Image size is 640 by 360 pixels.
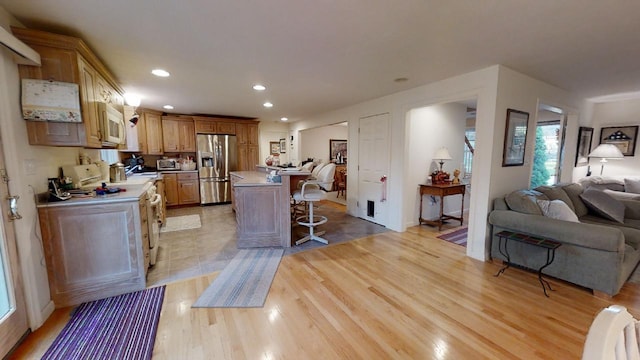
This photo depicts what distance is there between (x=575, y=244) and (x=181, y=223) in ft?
18.2

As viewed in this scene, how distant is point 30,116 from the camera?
185 cm

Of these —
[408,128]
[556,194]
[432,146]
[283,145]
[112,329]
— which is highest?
[408,128]

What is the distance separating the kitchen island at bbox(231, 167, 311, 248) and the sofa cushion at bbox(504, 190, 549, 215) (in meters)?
2.66

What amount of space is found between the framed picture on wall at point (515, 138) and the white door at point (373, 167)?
5.34 feet

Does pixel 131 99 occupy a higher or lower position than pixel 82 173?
higher

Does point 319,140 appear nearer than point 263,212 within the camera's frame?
No

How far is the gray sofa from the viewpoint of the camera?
2.18 metres

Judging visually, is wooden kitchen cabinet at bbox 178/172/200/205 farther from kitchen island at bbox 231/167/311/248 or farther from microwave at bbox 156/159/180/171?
kitchen island at bbox 231/167/311/248

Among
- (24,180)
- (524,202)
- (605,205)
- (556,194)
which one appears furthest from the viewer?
(556,194)

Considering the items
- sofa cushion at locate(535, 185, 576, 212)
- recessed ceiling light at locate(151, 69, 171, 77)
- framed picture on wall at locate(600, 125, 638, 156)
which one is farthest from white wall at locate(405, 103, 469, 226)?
recessed ceiling light at locate(151, 69, 171, 77)

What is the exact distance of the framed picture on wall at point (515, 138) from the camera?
9.78 ft

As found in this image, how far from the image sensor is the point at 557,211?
2.64 meters

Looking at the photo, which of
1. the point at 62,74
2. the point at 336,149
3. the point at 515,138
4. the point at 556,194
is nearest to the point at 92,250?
the point at 62,74

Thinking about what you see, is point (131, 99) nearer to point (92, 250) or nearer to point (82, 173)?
point (82, 173)
